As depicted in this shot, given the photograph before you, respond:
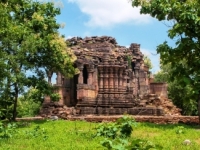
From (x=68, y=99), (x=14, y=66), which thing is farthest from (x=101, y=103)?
(x=14, y=66)

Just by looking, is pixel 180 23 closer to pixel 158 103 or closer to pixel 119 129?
pixel 119 129

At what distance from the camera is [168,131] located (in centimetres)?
1283

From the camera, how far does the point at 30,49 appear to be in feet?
49.6

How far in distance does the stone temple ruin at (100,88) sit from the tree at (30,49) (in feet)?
15.4

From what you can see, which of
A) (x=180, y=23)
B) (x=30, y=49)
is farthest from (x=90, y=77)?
(x=180, y=23)

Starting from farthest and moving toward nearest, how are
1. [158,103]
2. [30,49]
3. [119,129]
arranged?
1. [158,103]
2. [30,49]
3. [119,129]

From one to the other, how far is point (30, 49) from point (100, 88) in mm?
9277

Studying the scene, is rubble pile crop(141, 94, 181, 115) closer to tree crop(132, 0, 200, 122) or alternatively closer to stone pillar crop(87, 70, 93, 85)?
stone pillar crop(87, 70, 93, 85)

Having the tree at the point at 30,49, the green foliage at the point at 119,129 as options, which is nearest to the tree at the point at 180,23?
the green foliage at the point at 119,129

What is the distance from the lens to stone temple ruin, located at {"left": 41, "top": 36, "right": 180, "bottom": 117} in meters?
21.9

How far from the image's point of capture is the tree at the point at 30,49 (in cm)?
1495

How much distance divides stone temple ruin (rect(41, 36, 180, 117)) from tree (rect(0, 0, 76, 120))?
470 centimetres

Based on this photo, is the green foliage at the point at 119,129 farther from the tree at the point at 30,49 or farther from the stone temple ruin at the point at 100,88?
the stone temple ruin at the point at 100,88

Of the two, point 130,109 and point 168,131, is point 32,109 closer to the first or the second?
point 130,109
